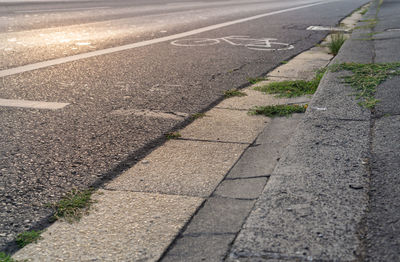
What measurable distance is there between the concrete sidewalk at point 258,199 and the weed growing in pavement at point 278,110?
1.34 ft

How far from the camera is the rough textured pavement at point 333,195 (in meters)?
1.70

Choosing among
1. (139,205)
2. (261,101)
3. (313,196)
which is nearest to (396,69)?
(261,101)

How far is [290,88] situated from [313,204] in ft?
9.34

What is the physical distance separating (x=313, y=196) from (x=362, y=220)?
0.86 ft

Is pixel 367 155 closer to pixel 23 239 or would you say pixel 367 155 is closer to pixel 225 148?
pixel 225 148

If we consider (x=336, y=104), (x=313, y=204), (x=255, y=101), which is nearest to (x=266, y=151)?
(x=336, y=104)

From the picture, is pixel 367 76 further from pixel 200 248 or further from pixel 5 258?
pixel 5 258

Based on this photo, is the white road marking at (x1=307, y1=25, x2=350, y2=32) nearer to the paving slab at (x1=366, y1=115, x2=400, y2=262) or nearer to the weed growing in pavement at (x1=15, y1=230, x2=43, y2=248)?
the paving slab at (x1=366, y1=115, x2=400, y2=262)

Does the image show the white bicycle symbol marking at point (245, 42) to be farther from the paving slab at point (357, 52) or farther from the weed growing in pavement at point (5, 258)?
the weed growing in pavement at point (5, 258)

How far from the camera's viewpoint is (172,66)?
19.2ft

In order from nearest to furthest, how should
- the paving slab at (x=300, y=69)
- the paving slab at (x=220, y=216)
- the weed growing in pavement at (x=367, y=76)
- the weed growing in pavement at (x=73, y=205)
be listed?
the paving slab at (x=220, y=216) < the weed growing in pavement at (x=73, y=205) < the weed growing in pavement at (x=367, y=76) < the paving slab at (x=300, y=69)

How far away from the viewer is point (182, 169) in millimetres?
2805

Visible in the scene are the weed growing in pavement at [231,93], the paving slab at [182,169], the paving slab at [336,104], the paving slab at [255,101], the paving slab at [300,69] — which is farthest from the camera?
the paving slab at [300,69]

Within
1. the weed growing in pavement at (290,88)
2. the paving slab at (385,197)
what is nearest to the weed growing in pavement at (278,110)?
the weed growing in pavement at (290,88)
